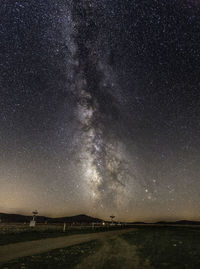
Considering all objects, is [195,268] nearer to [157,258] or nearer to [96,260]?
[157,258]

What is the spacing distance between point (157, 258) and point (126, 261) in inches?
91.4

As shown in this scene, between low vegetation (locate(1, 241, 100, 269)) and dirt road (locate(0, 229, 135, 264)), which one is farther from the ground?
dirt road (locate(0, 229, 135, 264))

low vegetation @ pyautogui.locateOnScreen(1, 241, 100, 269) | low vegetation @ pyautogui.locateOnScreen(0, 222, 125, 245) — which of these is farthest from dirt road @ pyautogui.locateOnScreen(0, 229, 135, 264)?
low vegetation @ pyautogui.locateOnScreen(0, 222, 125, 245)

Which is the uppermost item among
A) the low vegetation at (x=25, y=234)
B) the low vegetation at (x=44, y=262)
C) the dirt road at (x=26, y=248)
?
the low vegetation at (x=25, y=234)

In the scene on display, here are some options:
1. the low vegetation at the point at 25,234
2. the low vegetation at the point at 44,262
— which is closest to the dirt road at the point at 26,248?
the low vegetation at the point at 44,262

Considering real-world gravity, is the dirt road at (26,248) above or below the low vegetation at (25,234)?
below

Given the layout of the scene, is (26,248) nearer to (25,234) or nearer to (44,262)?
(44,262)

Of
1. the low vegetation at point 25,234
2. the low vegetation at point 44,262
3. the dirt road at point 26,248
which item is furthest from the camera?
the low vegetation at point 25,234

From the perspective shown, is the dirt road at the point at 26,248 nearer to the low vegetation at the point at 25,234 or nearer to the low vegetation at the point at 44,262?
the low vegetation at the point at 44,262

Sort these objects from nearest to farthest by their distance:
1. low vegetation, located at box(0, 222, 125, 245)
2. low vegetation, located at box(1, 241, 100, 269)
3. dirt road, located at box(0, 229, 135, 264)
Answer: low vegetation, located at box(1, 241, 100, 269) < dirt road, located at box(0, 229, 135, 264) < low vegetation, located at box(0, 222, 125, 245)

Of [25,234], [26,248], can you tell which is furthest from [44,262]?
[25,234]

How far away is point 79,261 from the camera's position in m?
12.2

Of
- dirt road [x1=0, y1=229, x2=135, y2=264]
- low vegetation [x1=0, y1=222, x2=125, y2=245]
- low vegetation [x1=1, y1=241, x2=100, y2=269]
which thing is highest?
low vegetation [x1=0, y1=222, x2=125, y2=245]

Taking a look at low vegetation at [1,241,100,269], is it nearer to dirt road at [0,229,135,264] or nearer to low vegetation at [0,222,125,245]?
dirt road at [0,229,135,264]
